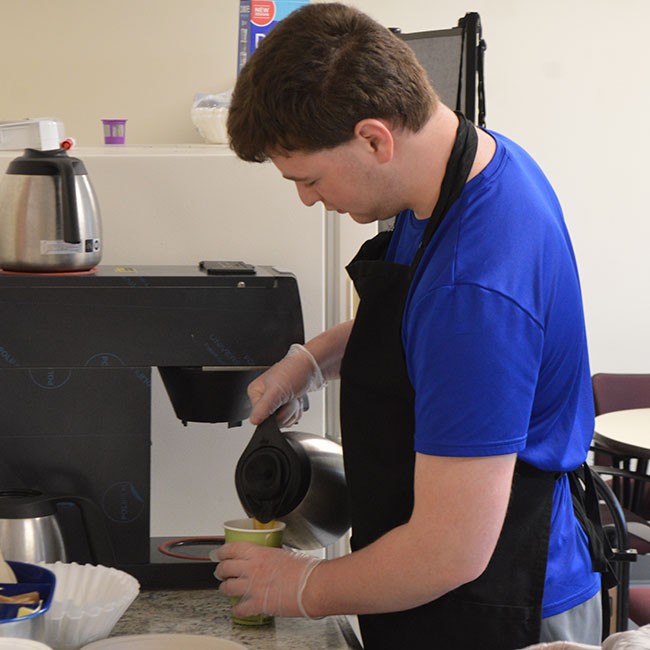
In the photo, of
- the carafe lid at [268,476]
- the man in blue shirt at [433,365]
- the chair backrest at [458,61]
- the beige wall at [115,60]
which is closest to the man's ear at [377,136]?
the man in blue shirt at [433,365]

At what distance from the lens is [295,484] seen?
1.08 metres

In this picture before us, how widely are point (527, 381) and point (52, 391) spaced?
0.68 meters

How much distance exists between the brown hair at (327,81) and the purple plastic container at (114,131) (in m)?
0.88

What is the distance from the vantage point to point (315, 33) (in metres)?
0.84

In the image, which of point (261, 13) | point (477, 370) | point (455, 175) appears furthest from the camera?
point (261, 13)

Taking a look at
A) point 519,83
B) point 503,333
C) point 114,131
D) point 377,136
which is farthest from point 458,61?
point 519,83

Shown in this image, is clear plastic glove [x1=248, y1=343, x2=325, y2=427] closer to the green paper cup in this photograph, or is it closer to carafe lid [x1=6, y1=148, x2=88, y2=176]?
the green paper cup

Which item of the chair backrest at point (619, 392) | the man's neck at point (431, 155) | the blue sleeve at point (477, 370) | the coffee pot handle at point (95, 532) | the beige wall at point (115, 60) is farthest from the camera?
the beige wall at point (115, 60)

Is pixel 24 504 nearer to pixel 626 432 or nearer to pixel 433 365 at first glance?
pixel 433 365

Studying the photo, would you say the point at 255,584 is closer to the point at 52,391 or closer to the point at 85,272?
the point at 52,391

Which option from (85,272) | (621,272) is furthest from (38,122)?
(621,272)

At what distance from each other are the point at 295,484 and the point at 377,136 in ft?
1.46

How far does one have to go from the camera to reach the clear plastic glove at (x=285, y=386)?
117 cm

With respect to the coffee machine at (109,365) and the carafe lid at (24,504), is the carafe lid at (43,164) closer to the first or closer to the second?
the coffee machine at (109,365)
